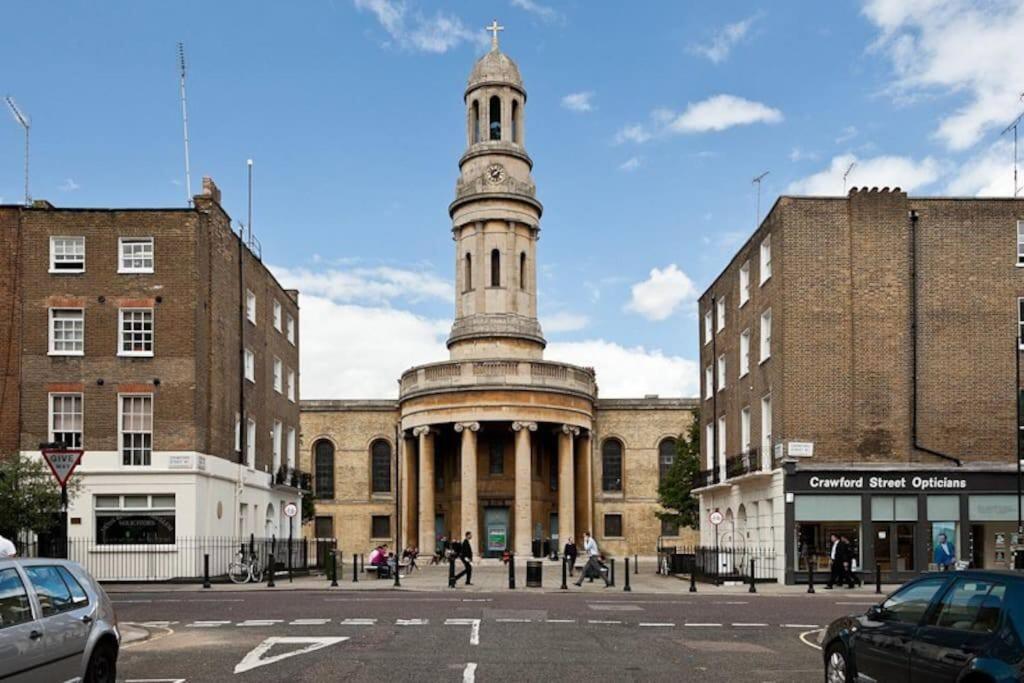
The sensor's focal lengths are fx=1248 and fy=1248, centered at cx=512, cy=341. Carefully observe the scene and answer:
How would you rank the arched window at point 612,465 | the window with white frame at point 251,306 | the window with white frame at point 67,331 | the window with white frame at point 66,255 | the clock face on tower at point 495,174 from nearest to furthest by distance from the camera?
the window with white frame at point 67,331 < the window with white frame at point 66,255 < the window with white frame at point 251,306 < the clock face on tower at point 495,174 < the arched window at point 612,465

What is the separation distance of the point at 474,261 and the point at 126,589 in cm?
3160

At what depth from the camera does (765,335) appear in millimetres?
41000

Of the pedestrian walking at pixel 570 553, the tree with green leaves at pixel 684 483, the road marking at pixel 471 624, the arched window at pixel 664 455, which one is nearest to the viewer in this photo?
the road marking at pixel 471 624

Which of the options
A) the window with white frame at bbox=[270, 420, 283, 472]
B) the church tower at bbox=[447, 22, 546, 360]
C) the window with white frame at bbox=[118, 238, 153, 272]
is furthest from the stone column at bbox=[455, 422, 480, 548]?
the window with white frame at bbox=[118, 238, 153, 272]

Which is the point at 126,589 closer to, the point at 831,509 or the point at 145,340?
the point at 145,340

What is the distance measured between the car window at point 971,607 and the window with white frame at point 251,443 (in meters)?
36.8

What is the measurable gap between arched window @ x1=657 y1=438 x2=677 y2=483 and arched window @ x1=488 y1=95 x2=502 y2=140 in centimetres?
2001

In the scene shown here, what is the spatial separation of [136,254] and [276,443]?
560 inches

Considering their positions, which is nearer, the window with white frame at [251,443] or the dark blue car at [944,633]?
the dark blue car at [944,633]

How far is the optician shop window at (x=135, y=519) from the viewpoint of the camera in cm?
3744

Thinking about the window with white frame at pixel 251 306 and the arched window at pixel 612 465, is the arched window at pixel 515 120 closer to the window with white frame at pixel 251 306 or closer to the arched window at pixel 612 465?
the arched window at pixel 612 465

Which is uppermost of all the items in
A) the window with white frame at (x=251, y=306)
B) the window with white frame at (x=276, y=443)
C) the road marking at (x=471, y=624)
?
the window with white frame at (x=251, y=306)

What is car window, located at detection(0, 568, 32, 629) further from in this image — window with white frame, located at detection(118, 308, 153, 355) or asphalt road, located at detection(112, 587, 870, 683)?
window with white frame, located at detection(118, 308, 153, 355)

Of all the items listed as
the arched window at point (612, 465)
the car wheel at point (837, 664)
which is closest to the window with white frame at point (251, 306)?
the arched window at point (612, 465)
